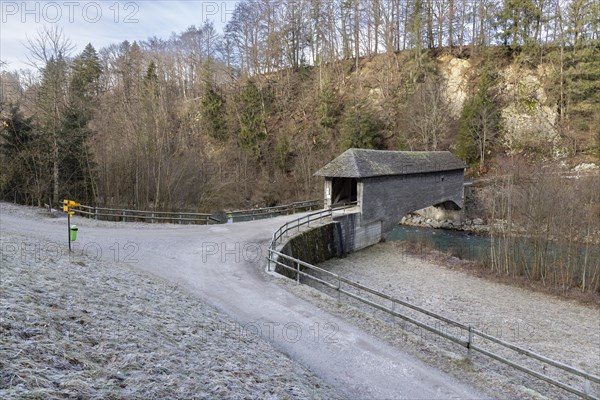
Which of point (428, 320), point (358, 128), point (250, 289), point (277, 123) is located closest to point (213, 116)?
point (277, 123)

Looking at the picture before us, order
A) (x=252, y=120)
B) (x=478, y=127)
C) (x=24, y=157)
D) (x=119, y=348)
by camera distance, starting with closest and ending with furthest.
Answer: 1. (x=119, y=348)
2. (x=24, y=157)
3. (x=478, y=127)
4. (x=252, y=120)

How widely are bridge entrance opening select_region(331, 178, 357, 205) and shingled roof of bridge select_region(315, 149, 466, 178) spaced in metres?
2.76

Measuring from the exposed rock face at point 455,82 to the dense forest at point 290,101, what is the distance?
0.15 metres

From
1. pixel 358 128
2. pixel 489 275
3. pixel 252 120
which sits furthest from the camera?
pixel 252 120

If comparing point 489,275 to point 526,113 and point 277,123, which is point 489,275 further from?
point 277,123

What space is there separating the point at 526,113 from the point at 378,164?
80.5 ft

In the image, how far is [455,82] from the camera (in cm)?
4003

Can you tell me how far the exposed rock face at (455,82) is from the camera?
3888cm

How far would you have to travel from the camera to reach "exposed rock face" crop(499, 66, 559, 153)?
33.9 metres

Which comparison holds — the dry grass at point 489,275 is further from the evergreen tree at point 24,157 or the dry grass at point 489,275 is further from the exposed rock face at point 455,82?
the exposed rock face at point 455,82

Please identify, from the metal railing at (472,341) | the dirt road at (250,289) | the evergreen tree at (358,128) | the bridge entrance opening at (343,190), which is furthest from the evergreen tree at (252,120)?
the metal railing at (472,341)

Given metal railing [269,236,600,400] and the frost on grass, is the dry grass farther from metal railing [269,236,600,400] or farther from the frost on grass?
the frost on grass

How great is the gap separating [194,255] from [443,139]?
30.9 metres

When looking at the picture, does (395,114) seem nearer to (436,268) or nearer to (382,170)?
(382,170)
